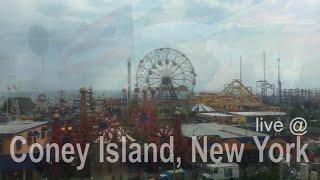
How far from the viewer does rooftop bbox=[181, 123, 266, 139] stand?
3232 millimetres

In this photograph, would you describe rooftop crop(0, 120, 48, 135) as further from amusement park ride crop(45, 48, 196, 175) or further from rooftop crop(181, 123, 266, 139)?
rooftop crop(181, 123, 266, 139)

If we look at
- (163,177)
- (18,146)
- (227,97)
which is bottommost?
(163,177)

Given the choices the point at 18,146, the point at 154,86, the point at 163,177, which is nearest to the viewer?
the point at 18,146

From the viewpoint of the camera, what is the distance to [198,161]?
10.5ft

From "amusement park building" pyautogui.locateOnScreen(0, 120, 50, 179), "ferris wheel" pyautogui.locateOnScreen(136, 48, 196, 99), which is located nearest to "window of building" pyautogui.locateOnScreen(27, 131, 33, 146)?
"amusement park building" pyautogui.locateOnScreen(0, 120, 50, 179)

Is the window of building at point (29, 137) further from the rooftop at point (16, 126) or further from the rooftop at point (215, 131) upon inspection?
the rooftop at point (215, 131)

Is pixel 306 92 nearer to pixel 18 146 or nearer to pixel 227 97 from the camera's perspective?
pixel 227 97

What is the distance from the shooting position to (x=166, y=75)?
3.88m

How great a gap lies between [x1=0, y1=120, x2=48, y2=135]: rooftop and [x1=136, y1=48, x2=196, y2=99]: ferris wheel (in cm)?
89

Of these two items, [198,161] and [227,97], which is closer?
[198,161]

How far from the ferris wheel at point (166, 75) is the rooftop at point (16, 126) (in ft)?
2.93

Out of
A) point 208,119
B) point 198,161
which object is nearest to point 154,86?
point 208,119

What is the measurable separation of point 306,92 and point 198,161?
1.08 m

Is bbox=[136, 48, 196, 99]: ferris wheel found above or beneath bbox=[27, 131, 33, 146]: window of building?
above
